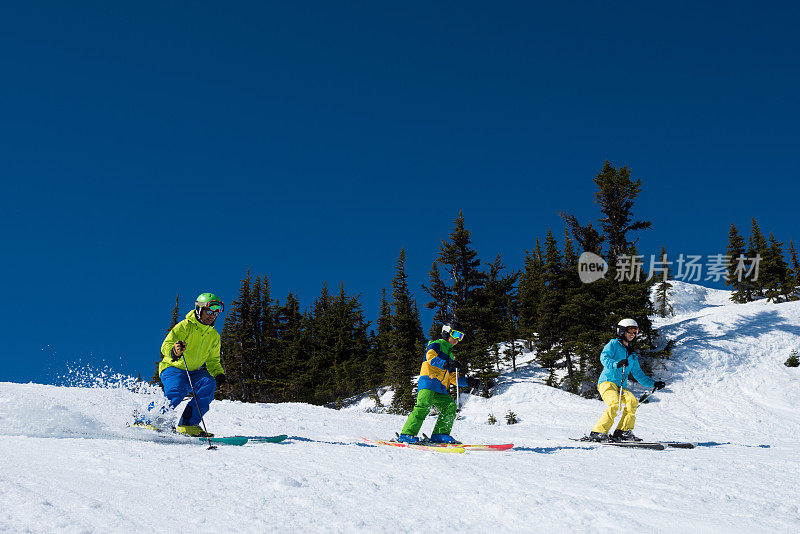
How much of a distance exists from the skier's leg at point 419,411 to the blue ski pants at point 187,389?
9.73 ft

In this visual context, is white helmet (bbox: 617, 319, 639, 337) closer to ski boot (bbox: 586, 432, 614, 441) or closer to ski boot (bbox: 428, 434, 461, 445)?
ski boot (bbox: 586, 432, 614, 441)

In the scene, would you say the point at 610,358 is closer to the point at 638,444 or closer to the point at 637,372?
the point at 637,372

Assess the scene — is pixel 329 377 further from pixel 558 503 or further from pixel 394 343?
pixel 558 503

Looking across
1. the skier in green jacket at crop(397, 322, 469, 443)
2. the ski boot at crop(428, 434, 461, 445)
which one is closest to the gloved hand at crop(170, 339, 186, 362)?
the skier in green jacket at crop(397, 322, 469, 443)

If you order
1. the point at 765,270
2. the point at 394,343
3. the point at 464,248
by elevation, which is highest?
the point at 765,270

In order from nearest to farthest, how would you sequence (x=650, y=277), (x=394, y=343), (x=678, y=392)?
(x=678, y=392)
(x=650, y=277)
(x=394, y=343)

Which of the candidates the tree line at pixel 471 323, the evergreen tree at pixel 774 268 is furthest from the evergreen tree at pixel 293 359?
the evergreen tree at pixel 774 268

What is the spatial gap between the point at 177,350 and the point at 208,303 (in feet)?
2.65

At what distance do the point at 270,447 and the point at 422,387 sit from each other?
2.74 m

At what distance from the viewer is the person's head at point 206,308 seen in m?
6.85

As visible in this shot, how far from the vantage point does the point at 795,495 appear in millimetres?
4309

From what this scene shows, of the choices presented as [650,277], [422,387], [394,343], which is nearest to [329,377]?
[394,343]

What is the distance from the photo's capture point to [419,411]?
7887mm

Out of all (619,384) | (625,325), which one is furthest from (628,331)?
(619,384)
